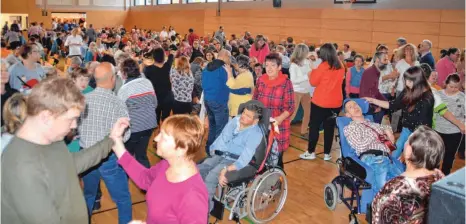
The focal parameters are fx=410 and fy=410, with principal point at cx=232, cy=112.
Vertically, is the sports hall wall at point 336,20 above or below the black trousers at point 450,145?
above

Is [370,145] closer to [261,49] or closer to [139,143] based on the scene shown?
[139,143]

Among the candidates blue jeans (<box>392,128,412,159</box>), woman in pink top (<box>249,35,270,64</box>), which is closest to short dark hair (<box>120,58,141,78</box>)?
blue jeans (<box>392,128,412,159</box>)

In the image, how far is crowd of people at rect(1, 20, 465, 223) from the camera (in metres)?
1.66

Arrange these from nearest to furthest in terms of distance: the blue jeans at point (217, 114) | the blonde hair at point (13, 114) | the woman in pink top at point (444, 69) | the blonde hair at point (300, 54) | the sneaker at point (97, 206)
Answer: the blonde hair at point (13, 114) → the sneaker at point (97, 206) → the blue jeans at point (217, 114) → the blonde hair at point (300, 54) → the woman in pink top at point (444, 69)

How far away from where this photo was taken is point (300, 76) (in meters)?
6.16

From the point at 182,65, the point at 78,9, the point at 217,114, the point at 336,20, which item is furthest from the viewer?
the point at 78,9

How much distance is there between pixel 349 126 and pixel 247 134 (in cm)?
101

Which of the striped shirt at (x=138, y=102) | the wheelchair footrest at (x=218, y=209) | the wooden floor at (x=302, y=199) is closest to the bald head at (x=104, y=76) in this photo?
the striped shirt at (x=138, y=102)

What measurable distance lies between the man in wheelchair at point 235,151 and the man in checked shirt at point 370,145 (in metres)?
0.92

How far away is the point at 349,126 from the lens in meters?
3.85

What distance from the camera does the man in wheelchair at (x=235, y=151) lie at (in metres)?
3.39

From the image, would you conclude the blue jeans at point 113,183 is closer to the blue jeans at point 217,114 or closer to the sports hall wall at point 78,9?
the blue jeans at point 217,114

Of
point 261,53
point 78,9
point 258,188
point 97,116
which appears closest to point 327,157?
point 258,188

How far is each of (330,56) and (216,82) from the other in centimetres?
143
